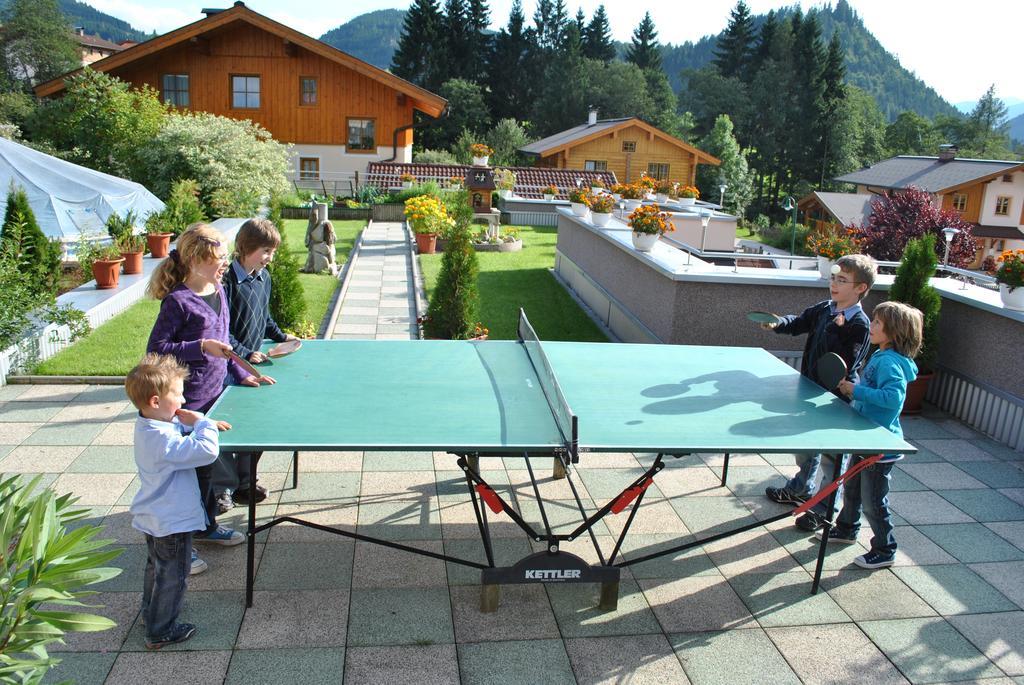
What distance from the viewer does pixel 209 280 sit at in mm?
4340

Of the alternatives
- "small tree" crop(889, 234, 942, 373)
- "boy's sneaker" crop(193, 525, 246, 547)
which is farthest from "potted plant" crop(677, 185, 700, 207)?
"boy's sneaker" crop(193, 525, 246, 547)

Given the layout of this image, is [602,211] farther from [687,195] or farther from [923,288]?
[687,195]

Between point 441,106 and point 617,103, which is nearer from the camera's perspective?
point 441,106

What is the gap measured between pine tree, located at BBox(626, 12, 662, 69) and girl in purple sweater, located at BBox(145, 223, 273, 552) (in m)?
77.9

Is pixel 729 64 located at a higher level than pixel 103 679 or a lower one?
higher

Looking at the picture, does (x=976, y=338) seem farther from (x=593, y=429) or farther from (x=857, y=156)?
(x=857, y=156)

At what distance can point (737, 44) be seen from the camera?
79.0 meters

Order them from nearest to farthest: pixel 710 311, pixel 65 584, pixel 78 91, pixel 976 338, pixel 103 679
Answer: pixel 65 584 → pixel 103 679 → pixel 976 338 → pixel 710 311 → pixel 78 91

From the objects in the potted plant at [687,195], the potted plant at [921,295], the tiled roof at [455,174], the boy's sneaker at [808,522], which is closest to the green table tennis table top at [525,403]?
the boy's sneaker at [808,522]

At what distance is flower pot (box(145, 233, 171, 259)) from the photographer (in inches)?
522


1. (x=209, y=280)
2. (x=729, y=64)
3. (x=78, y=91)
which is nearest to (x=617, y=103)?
(x=729, y=64)

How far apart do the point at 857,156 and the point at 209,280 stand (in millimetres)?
74946

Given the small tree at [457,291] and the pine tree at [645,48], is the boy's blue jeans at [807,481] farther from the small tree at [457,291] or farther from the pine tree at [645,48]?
the pine tree at [645,48]

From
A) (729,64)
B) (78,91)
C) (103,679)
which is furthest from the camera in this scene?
(729,64)
